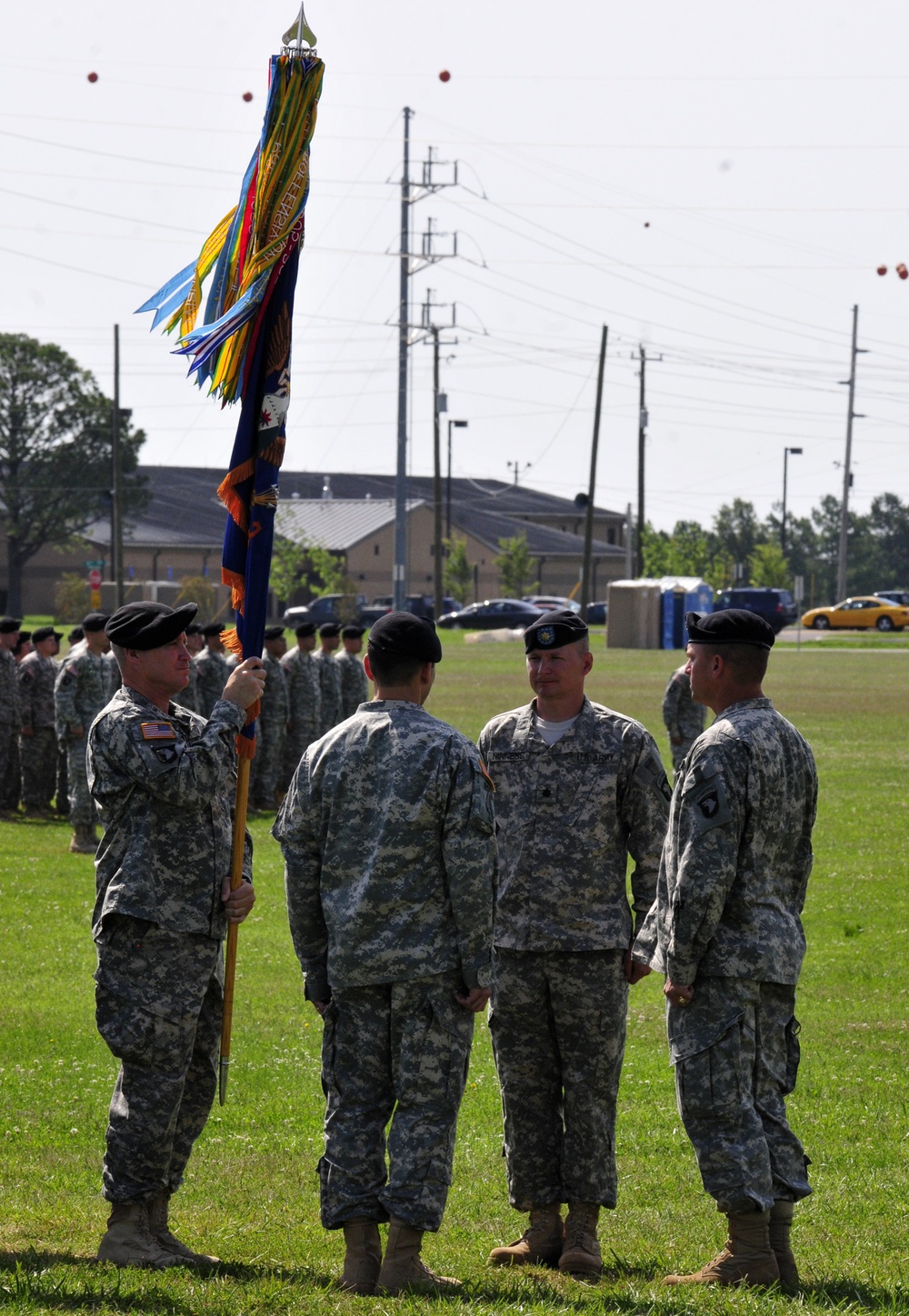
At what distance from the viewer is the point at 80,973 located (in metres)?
10.1

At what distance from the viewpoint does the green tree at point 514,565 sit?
97062 millimetres

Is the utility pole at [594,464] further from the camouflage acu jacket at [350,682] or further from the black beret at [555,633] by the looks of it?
the black beret at [555,633]

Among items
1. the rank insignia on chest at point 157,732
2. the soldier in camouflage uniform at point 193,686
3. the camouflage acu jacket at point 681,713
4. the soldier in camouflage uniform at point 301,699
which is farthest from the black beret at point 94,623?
the rank insignia on chest at point 157,732

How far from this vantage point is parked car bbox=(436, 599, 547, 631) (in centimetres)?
7325

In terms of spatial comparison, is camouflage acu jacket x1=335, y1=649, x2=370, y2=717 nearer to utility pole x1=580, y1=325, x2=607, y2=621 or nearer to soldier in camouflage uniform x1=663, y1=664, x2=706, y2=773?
soldier in camouflage uniform x1=663, y1=664, x2=706, y2=773

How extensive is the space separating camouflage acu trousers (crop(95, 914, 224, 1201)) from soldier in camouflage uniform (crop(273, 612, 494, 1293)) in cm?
53

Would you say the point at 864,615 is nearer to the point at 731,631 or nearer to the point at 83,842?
the point at 83,842

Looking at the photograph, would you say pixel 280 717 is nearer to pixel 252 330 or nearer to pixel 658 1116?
pixel 658 1116

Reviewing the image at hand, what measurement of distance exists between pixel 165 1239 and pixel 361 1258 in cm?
78

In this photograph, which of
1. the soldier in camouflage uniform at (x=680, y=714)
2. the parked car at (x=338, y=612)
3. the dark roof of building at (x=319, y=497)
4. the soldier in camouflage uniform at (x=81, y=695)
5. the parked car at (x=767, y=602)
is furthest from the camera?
the dark roof of building at (x=319, y=497)

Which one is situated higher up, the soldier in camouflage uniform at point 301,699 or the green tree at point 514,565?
the green tree at point 514,565

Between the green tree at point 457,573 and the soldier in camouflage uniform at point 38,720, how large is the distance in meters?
76.5

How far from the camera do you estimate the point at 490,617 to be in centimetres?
7344

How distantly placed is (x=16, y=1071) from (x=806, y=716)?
24.7m
